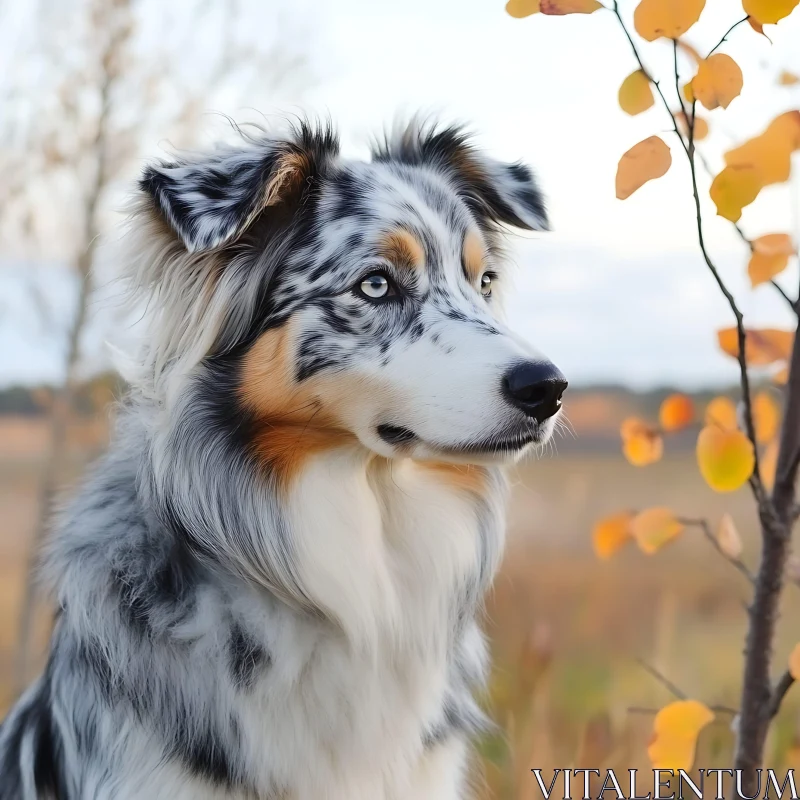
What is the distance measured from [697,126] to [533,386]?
0.79 metres

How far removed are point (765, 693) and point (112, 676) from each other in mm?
1757

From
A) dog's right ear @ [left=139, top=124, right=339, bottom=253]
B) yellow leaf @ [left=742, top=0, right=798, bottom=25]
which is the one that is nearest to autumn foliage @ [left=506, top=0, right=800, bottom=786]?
yellow leaf @ [left=742, top=0, right=798, bottom=25]

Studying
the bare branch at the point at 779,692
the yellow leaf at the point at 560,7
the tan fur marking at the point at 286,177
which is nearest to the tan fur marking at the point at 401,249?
the tan fur marking at the point at 286,177

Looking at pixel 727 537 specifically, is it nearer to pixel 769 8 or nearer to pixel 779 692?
pixel 779 692

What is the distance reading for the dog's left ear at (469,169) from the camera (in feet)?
10.0

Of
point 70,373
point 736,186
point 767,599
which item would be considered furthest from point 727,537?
point 70,373

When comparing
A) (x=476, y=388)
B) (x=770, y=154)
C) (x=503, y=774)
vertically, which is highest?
(x=770, y=154)

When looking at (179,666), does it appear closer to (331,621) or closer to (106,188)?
(331,621)

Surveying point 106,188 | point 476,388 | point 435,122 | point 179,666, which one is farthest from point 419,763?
point 106,188

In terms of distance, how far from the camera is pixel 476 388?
2.23m

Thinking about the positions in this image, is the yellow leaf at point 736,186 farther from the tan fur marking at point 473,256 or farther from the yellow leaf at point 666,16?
the tan fur marking at point 473,256

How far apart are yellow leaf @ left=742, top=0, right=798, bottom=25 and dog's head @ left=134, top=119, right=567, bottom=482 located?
2.83 feet

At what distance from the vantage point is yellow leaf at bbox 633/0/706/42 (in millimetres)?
1904

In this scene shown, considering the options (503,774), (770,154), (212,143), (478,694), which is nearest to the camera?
(770,154)
